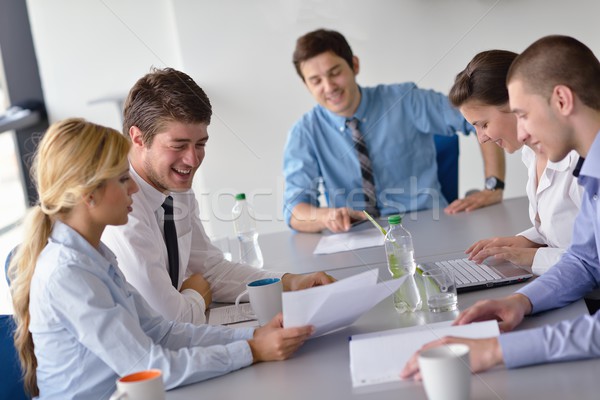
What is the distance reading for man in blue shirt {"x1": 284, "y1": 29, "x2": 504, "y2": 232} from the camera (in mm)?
3189

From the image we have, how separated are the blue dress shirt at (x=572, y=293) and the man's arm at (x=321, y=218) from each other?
1.05m

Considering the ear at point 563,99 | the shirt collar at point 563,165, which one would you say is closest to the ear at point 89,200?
the ear at point 563,99

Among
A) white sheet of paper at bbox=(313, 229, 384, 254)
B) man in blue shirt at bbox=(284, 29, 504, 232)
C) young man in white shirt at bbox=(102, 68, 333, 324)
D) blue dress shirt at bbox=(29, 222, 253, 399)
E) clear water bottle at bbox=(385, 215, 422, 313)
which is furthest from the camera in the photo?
man in blue shirt at bbox=(284, 29, 504, 232)

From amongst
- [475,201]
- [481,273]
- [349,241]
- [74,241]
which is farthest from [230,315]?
[475,201]

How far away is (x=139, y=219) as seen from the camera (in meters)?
1.86

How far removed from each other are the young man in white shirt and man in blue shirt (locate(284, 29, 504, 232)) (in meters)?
1.14

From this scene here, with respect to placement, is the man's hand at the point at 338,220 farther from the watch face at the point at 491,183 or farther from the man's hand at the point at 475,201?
the watch face at the point at 491,183

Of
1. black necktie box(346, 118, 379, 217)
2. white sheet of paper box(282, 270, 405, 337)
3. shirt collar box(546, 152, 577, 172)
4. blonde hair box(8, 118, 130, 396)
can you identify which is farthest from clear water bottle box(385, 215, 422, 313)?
black necktie box(346, 118, 379, 217)

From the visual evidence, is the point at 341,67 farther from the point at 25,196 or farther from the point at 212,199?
the point at 25,196

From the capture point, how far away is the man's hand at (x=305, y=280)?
1.87 m

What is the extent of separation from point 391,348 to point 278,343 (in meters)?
0.23

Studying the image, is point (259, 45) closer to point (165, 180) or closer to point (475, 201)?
point (475, 201)

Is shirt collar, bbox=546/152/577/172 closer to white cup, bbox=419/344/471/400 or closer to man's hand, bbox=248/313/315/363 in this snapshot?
man's hand, bbox=248/313/315/363

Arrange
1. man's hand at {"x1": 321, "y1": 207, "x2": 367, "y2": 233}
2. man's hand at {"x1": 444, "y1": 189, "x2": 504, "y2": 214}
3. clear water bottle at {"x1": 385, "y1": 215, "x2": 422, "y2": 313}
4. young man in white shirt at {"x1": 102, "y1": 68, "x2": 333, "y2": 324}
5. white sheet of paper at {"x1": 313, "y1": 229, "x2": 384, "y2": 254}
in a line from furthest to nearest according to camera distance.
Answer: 1. man's hand at {"x1": 444, "y1": 189, "x2": 504, "y2": 214}
2. man's hand at {"x1": 321, "y1": 207, "x2": 367, "y2": 233}
3. white sheet of paper at {"x1": 313, "y1": 229, "x2": 384, "y2": 254}
4. young man in white shirt at {"x1": 102, "y1": 68, "x2": 333, "y2": 324}
5. clear water bottle at {"x1": 385, "y1": 215, "x2": 422, "y2": 313}
